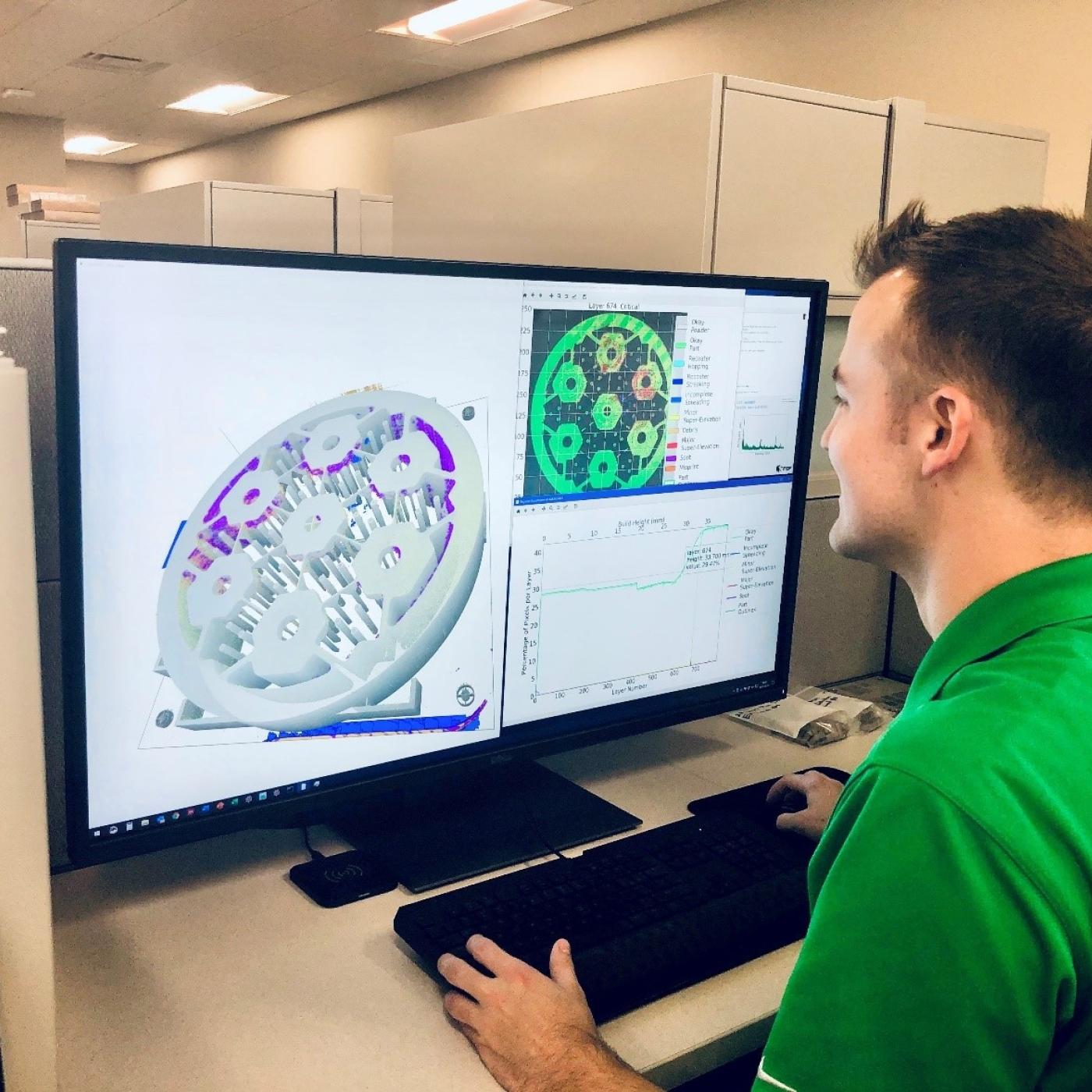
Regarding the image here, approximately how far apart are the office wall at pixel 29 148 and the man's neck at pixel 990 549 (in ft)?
28.4

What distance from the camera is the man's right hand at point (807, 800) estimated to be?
3.30 ft

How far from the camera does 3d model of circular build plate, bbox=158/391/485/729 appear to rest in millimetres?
792

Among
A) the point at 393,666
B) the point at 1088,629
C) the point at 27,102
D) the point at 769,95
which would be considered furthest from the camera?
the point at 27,102

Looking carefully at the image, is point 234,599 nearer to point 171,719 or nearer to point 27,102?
point 171,719

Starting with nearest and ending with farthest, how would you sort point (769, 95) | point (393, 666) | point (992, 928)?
point (992, 928) < point (393, 666) < point (769, 95)

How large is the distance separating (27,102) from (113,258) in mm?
8259

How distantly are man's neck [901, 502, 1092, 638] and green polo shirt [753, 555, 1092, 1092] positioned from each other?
117mm

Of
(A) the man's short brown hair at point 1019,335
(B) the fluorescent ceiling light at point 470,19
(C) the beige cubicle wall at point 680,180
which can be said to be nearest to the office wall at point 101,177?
(B) the fluorescent ceiling light at point 470,19

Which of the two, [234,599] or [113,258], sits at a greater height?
[113,258]

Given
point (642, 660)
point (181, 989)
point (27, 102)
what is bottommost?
point (181, 989)

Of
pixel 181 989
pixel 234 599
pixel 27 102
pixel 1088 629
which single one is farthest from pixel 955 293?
pixel 27 102

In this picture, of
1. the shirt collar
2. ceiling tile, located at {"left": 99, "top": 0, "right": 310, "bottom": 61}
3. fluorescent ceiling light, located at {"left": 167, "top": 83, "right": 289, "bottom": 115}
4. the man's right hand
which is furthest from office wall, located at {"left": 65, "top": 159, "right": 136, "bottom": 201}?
the shirt collar

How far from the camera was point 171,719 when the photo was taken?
0.79 m

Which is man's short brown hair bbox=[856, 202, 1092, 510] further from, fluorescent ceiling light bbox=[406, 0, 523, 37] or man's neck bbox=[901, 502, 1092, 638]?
fluorescent ceiling light bbox=[406, 0, 523, 37]
